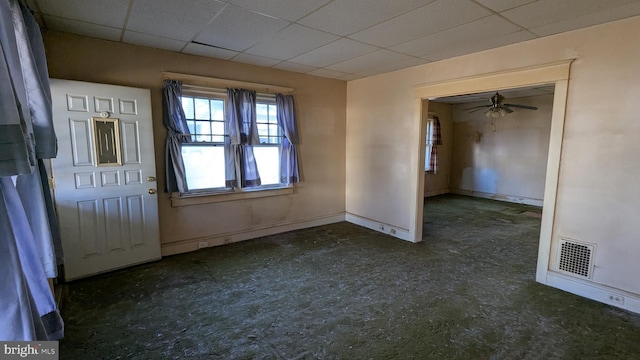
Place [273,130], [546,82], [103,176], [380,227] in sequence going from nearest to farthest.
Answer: [546,82]
[103,176]
[273,130]
[380,227]

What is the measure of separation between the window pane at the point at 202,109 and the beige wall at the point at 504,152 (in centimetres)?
688

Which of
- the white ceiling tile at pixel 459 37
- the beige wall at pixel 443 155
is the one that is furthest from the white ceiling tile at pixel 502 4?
the beige wall at pixel 443 155

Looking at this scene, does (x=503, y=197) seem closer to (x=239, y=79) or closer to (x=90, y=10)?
(x=239, y=79)

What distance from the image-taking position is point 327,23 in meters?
2.69

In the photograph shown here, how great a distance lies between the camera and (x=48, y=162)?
2.88 m

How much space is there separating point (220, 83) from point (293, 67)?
1077mm

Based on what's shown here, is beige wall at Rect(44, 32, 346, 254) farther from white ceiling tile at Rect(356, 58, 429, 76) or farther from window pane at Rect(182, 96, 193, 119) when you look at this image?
white ceiling tile at Rect(356, 58, 429, 76)

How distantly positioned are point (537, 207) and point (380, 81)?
4.95 m

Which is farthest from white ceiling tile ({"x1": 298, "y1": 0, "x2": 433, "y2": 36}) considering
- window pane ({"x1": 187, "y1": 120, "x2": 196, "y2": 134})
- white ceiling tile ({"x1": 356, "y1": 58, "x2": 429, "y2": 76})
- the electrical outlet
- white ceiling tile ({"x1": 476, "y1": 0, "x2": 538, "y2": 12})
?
the electrical outlet

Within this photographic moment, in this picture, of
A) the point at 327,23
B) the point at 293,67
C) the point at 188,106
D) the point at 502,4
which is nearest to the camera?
the point at 502,4

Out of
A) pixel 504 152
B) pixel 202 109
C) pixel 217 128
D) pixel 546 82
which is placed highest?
pixel 546 82

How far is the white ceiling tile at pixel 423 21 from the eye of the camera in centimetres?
236

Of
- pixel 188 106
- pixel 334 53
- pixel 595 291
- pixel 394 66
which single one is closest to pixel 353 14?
pixel 334 53

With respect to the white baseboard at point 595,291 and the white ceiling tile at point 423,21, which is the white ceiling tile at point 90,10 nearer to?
the white ceiling tile at point 423,21
